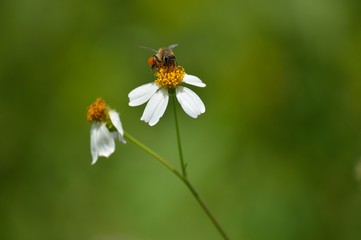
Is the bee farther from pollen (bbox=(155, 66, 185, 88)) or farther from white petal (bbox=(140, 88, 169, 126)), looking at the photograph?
white petal (bbox=(140, 88, 169, 126))

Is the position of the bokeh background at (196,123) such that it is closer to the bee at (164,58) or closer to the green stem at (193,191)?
the bee at (164,58)

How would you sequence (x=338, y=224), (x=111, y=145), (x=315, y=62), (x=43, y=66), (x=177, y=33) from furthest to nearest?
(x=177, y=33), (x=43, y=66), (x=315, y=62), (x=338, y=224), (x=111, y=145)

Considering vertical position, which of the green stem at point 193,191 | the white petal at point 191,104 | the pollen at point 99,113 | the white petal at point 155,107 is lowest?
the green stem at point 193,191

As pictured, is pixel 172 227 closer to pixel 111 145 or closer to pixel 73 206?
pixel 73 206

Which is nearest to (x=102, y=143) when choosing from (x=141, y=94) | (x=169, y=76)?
(x=141, y=94)

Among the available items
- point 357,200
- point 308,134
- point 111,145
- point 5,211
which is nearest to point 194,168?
point 308,134

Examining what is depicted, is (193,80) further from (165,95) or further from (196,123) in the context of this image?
(196,123)

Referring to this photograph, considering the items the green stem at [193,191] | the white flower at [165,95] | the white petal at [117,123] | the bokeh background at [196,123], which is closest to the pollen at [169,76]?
the white flower at [165,95]
